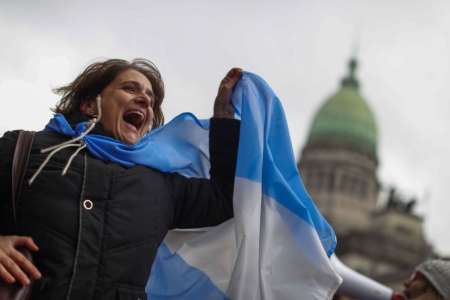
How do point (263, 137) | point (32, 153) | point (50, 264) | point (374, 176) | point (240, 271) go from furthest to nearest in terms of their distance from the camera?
1. point (374, 176)
2. point (263, 137)
3. point (240, 271)
4. point (32, 153)
5. point (50, 264)

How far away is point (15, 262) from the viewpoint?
8.12 ft

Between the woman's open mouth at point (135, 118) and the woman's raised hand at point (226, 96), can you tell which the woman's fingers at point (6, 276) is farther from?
the woman's raised hand at point (226, 96)

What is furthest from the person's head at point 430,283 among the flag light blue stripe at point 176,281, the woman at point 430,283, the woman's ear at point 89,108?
the woman's ear at point 89,108

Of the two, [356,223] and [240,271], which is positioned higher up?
[240,271]

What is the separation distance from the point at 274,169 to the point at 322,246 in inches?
12.0

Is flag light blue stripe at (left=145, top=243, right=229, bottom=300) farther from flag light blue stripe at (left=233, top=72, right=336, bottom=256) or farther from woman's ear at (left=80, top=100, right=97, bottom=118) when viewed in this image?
woman's ear at (left=80, top=100, right=97, bottom=118)

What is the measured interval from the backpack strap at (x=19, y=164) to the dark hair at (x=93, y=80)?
367 mm

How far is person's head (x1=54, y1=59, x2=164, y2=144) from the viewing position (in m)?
2.97

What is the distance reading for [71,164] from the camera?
2.69m

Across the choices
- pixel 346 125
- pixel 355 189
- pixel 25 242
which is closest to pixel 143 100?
pixel 25 242

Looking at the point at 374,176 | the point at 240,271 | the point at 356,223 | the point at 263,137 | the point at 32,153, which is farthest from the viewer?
the point at 374,176

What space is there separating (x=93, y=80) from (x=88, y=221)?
0.65 meters

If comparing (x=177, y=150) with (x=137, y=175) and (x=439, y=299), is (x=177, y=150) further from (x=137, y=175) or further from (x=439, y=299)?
(x=439, y=299)

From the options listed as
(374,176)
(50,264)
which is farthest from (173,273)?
(374,176)
